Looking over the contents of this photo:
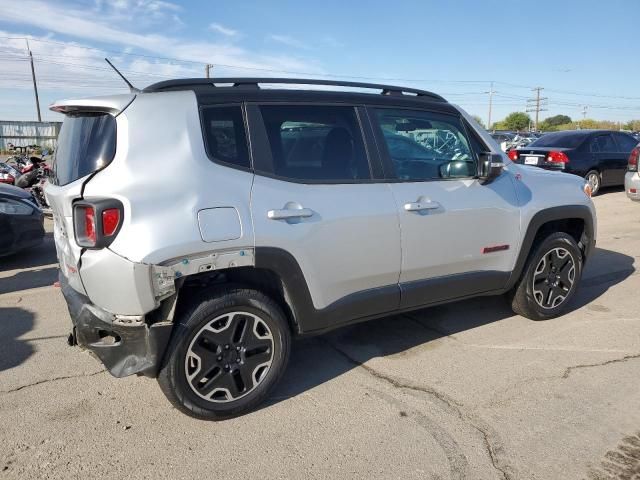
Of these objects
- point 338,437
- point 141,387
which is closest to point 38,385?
point 141,387

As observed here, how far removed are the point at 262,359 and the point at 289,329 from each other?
0.81ft

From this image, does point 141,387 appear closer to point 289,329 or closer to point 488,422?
point 289,329

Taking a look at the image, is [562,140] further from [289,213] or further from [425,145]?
[289,213]

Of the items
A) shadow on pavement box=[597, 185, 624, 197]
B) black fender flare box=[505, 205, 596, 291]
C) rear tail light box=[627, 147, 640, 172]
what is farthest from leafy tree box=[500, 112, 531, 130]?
black fender flare box=[505, 205, 596, 291]

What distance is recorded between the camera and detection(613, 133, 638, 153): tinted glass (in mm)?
12898

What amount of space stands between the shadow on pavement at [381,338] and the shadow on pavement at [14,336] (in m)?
1.96

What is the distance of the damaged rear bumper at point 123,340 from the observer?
2703 millimetres

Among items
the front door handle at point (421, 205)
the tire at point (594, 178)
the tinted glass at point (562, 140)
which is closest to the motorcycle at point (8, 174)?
the front door handle at point (421, 205)

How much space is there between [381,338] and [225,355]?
1568 millimetres

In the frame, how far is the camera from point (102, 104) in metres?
2.80

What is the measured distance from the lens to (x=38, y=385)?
3354 mm

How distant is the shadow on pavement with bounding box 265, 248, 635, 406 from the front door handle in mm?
1128

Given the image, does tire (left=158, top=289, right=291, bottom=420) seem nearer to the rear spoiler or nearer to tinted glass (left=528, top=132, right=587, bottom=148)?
the rear spoiler

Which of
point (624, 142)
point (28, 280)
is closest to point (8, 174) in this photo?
point (28, 280)
